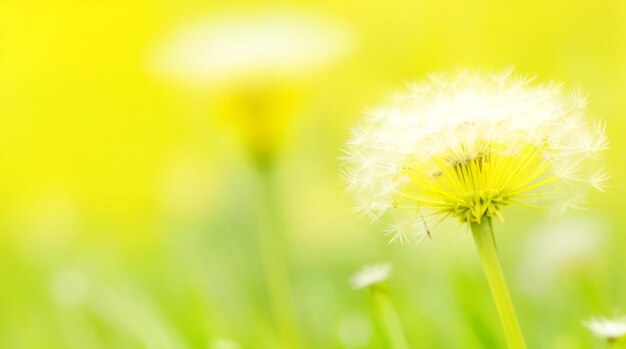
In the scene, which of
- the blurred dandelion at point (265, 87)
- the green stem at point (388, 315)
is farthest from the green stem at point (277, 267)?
the green stem at point (388, 315)

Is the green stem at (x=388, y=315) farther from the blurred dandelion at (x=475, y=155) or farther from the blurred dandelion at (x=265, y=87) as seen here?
the blurred dandelion at (x=265, y=87)

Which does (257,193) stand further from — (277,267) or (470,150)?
(470,150)

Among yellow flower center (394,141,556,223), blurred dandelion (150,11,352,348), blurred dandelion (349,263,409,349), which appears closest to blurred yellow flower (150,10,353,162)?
blurred dandelion (150,11,352,348)

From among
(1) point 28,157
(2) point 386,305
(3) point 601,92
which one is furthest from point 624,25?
(1) point 28,157

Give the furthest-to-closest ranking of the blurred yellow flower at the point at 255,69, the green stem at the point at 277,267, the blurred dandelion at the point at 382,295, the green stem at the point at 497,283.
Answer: the blurred yellow flower at the point at 255,69 → the green stem at the point at 277,267 → the blurred dandelion at the point at 382,295 → the green stem at the point at 497,283

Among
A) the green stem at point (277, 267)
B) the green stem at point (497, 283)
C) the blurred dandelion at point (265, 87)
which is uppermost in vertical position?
the blurred dandelion at point (265, 87)

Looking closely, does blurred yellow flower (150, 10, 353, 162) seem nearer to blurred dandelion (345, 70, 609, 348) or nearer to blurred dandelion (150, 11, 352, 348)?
blurred dandelion (150, 11, 352, 348)

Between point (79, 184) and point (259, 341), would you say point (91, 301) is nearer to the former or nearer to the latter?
point (259, 341)
